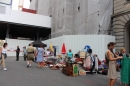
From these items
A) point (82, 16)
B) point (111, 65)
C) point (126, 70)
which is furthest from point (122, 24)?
point (111, 65)

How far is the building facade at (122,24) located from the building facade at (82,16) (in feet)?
4.36

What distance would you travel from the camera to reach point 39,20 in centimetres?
2981

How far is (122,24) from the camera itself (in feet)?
51.9

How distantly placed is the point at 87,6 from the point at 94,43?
5.79 m

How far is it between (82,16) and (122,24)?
20.7 ft

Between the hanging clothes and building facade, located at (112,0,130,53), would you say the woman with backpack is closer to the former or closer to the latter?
the hanging clothes

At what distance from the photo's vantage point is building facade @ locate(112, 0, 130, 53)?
15.4 meters

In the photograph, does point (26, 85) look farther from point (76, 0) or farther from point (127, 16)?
point (76, 0)

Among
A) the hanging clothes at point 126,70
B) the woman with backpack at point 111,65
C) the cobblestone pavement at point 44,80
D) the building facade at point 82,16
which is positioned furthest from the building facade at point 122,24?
the woman with backpack at point 111,65

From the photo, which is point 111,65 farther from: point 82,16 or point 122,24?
point 82,16

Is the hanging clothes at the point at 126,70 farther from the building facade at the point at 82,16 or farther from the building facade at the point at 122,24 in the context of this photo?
the building facade at the point at 82,16

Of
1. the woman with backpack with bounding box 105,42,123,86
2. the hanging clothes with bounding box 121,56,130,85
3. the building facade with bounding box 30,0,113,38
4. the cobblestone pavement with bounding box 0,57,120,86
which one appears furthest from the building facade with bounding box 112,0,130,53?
the woman with backpack with bounding box 105,42,123,86

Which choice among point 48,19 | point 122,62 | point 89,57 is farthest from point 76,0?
point 122,62

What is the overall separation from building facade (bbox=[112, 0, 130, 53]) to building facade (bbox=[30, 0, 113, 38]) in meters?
1.33
